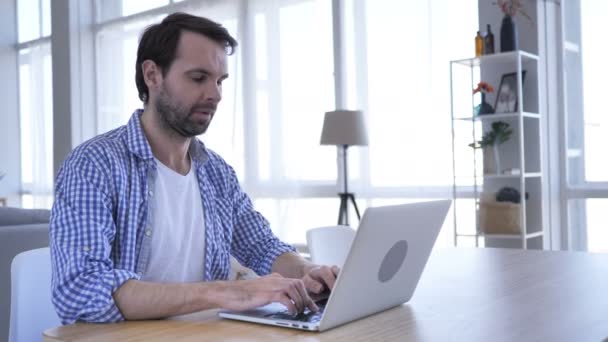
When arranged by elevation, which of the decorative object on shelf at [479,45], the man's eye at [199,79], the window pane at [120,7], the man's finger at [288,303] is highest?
the window pane at [120,7]

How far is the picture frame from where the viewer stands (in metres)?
4.20

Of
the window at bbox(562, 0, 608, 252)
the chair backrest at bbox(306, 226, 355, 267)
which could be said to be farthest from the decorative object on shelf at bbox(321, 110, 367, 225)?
the chair backrest at bbox(306, 226, 355, 267)

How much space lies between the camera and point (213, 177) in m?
1.83

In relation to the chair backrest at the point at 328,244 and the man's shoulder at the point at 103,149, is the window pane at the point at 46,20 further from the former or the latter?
the man's shoulder at the point at 103,149

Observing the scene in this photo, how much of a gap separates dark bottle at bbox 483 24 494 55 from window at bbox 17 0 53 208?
5650 mm

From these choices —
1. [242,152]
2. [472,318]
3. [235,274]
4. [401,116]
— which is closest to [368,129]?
[401,116]

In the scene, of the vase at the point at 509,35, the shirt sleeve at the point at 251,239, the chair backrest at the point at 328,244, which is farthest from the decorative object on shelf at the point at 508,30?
the shirt sleeve at the point at 251,239

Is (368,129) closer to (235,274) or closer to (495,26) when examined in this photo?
(495,26)

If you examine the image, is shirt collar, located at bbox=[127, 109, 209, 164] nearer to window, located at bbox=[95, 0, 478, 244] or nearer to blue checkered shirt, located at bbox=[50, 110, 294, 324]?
blue checkered shirt, located at bbox=[50, 110, 294, 324]

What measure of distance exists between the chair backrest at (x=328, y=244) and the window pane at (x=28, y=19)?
23.3ft

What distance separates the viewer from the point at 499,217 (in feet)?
13.5

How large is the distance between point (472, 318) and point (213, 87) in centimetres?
84

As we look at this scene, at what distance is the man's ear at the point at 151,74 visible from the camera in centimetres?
171

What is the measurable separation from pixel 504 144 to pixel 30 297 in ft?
11.6
